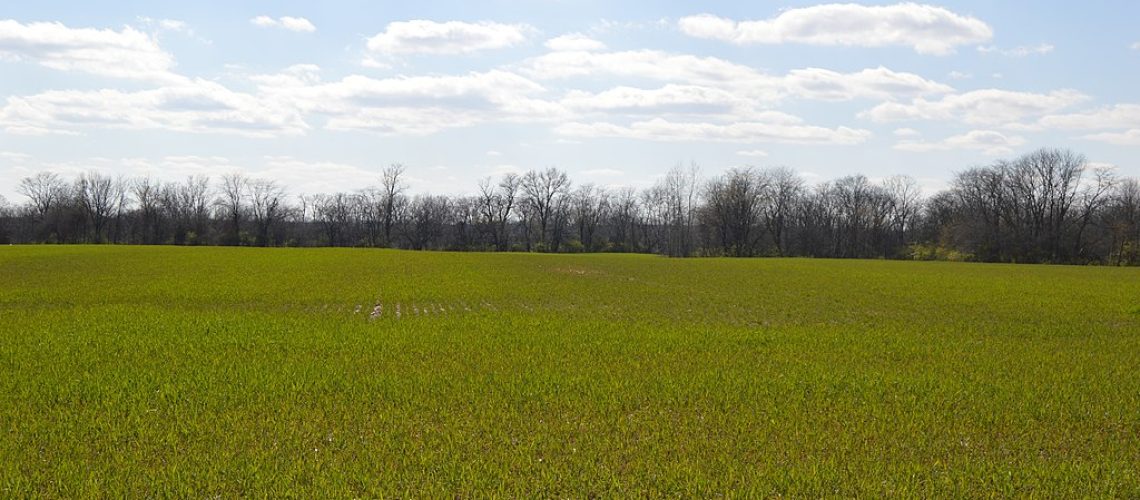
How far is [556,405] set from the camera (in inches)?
408

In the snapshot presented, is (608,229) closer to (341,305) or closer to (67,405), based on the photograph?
(341,305)

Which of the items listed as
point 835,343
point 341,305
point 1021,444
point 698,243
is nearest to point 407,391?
point 1021,444

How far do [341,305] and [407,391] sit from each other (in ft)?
49.2

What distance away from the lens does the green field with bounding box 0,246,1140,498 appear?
7.38 metres

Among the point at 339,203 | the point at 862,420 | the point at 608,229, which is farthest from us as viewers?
the point at 608,229

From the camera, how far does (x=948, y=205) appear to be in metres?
113

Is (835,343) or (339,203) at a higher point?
(339,203)

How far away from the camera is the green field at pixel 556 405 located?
738 cm

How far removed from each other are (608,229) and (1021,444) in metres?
133

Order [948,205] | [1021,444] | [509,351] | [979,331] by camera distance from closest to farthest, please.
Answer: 1. [1021,444]
2. [509,351]
3. [979,331]
4. [948,205]

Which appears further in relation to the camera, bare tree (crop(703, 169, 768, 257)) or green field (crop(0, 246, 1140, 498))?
bare tree (crop(703, 169, 768, 257))

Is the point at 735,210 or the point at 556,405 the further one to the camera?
the point at 735,210

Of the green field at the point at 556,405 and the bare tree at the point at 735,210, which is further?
the bare tree at the point at 735,210

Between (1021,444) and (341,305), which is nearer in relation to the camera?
(1021,444)
